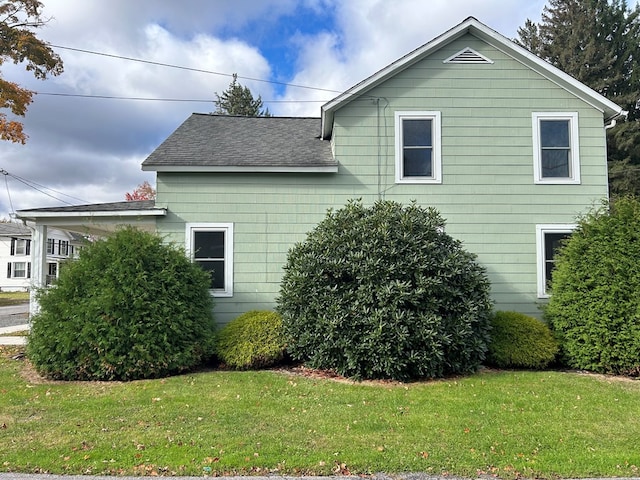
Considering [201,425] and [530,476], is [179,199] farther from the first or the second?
[530,476]

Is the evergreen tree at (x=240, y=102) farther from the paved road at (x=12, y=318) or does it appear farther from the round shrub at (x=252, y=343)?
the round shrub at (x=252, y=343)

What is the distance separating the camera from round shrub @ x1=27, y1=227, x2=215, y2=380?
7613 mm

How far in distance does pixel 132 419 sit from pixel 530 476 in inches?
175

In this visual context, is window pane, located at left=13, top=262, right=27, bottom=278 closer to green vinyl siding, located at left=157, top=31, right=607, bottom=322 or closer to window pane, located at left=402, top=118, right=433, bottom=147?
green vinyl siding, located at left=157, top=31, right=607, bottom=322

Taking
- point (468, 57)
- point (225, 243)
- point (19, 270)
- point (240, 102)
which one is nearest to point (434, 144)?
point (468, 57)

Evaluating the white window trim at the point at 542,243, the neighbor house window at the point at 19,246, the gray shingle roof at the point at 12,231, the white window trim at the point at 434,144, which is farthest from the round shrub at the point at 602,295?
the neighbor house window at the point at 19,246

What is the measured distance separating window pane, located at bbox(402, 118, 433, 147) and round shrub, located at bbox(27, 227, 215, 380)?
5.61 meters

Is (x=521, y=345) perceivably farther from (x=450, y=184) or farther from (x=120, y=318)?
(x=120, y=318)

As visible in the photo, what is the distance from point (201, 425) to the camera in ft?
17.7

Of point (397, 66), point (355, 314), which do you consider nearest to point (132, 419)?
point (355, 314)

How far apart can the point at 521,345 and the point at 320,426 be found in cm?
489

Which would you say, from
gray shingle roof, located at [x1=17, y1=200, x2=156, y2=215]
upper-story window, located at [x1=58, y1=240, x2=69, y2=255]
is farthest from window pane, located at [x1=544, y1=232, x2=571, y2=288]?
upper-story window, located at [x1=58, y1=240, x2=69, y2=255]

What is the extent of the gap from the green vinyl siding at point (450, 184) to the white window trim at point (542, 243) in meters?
0.10

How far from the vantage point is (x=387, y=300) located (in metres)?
7.55
